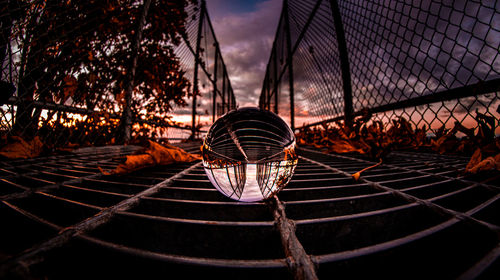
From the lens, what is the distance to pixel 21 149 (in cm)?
181

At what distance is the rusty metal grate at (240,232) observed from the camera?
440 mm

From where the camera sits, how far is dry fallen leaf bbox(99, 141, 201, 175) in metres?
1.30

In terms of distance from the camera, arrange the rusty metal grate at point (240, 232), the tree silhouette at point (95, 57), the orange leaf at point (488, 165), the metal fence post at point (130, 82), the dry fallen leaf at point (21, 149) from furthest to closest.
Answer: the metal fence post at point (130, 82) → the tree silhouette at point (95, 57) → the dry fallen leaf at point (21, 149) → the orange leaf at point (488, 165) → the rusty metal grate at point (240, 232)

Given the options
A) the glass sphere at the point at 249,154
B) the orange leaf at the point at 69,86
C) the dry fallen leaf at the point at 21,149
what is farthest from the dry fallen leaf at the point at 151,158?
the orange leaf at the point at 69,86

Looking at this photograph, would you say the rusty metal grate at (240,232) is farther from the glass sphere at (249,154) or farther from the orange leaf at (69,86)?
the orange leaf at (69,86)

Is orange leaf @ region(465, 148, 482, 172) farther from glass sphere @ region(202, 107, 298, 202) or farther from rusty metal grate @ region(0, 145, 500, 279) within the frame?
glass sphere @ region(202, 107, 298, 202)

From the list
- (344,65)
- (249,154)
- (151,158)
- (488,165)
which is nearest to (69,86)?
(151,158)

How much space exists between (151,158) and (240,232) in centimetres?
129

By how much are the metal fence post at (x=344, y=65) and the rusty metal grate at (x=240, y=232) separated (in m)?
2.30

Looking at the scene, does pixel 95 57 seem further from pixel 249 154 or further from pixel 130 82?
pixel 249 154

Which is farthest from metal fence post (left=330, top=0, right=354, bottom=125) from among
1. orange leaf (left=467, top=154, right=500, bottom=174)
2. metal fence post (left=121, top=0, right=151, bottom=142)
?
metal fence post (left=121, top=0, right=151, bottom=142)

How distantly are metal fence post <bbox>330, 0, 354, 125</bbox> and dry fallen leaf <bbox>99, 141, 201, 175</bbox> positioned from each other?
10.3 feet

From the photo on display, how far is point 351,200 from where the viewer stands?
88 cm

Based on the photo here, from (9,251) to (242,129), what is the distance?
0.93 meters
